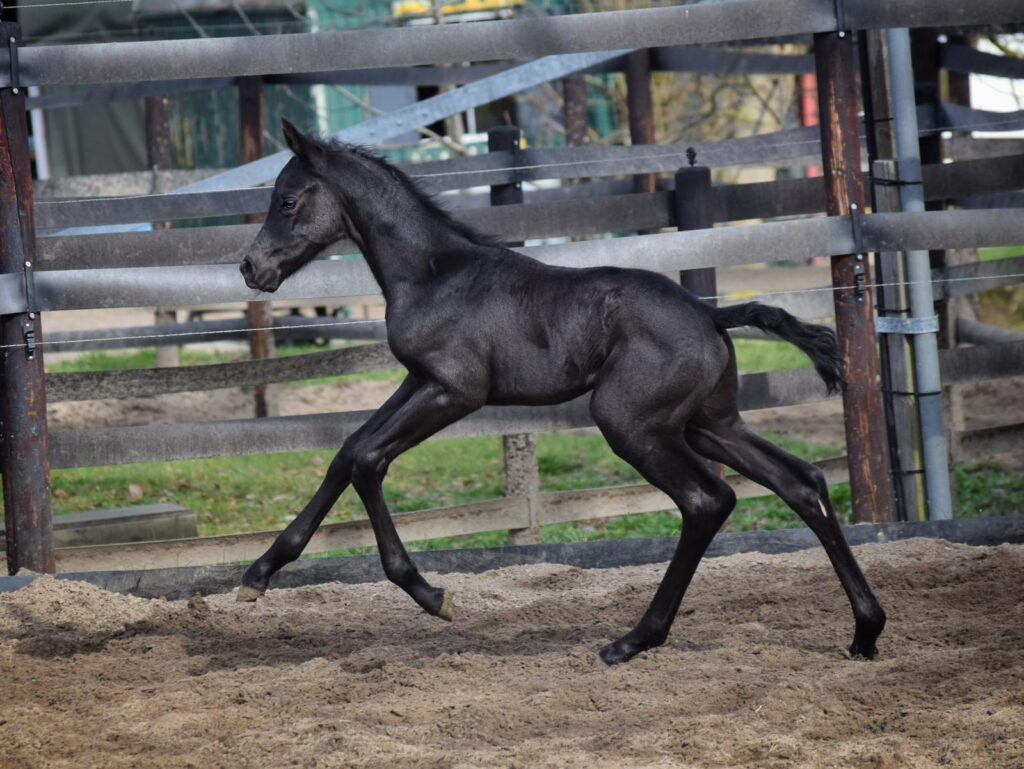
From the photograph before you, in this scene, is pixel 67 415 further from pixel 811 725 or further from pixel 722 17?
pixel 811 725

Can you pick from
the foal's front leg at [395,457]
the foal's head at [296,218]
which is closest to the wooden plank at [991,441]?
the foal's front leg at [395,457]

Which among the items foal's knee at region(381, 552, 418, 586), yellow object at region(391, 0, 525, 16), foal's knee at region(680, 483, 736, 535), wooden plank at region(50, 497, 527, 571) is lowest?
wooden plank at region(50, 497, 527, 571)

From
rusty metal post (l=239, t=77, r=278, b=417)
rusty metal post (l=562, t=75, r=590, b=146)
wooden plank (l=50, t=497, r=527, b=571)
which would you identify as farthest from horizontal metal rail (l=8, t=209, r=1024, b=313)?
rusty metal post (l=562, t=75, r=590, b=146)

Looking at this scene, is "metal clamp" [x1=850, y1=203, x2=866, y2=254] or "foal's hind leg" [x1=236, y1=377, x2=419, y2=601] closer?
"foal's hind leg" [x1=236, y1=377, x2=419, y2=601]

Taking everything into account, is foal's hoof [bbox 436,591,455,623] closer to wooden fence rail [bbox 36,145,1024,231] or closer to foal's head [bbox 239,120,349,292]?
foal's head [bbox 239,120,349,292]

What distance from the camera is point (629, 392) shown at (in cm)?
503

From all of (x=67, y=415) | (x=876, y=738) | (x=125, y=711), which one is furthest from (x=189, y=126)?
(x=876, y=738)

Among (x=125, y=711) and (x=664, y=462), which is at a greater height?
(x=664, y=462)

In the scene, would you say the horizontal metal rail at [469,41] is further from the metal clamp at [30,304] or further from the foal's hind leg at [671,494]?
the foal's hind leg at [671,494]

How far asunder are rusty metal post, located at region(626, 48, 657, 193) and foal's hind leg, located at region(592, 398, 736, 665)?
557 centimetres

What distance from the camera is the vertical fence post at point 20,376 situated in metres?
6.42

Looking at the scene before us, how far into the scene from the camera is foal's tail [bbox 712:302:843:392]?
5.04 metres

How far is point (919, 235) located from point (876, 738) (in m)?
3.19

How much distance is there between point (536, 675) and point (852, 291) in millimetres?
2883
